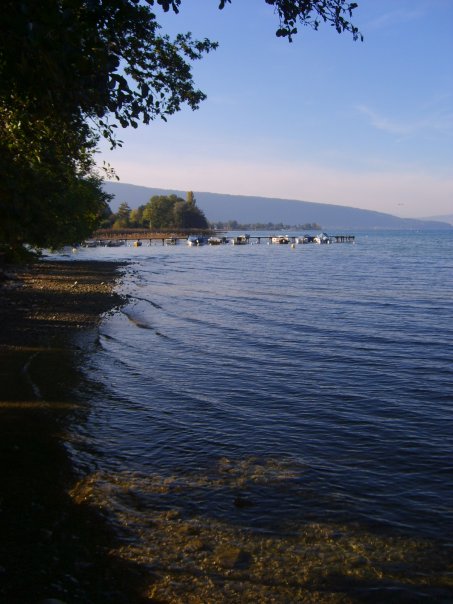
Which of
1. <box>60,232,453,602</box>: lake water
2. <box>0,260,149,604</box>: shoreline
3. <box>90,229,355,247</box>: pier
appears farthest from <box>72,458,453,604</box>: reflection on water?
<box>90,229,355,247</box>: pier

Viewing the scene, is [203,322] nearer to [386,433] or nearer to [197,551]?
[386,433]

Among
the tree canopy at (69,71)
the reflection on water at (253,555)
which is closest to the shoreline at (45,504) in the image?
the reflection on water at (253,555)

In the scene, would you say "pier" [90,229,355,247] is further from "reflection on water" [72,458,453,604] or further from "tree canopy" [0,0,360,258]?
"reflection on water" [72,458,453,604]

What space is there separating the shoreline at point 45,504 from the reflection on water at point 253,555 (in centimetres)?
28

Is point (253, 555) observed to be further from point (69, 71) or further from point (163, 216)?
point (163, 216)

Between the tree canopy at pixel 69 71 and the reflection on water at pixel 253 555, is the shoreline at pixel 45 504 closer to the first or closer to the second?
the reflection on water at pixel 253 555

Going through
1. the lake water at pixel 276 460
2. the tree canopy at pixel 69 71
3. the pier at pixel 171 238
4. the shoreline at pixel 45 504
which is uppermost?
the tree canopy at pixel 69 71

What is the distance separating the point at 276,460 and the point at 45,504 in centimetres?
362

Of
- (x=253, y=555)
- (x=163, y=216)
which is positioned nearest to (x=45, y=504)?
(x=253, y=555)

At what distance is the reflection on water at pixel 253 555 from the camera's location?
5.18 m

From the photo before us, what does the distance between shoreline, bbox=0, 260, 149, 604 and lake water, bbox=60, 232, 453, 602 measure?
29 cm

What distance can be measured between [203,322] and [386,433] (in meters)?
13.6

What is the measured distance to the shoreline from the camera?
4898mm

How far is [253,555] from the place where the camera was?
5.79 meters
